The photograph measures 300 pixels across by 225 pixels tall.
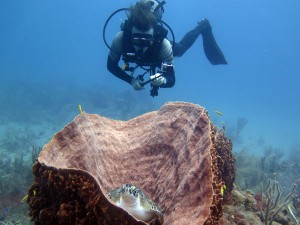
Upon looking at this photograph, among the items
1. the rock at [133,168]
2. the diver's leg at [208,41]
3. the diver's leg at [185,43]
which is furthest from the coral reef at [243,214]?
the diver's leg at [208,41]

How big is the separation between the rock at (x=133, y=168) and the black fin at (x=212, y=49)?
9204 mm

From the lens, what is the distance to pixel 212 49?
41.9 feet

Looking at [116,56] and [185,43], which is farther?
[185,43]

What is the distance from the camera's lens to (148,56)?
21.4 ft

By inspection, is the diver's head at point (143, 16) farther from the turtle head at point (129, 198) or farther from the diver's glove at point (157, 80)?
the turtle head at point (129, 198)

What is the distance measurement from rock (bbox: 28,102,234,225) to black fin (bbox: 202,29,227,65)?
9204mm

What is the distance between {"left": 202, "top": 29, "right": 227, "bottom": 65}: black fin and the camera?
12.7 m

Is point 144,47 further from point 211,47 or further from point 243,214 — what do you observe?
point 211,47

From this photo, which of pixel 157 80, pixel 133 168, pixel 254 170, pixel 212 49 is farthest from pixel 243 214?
pixel 212 49

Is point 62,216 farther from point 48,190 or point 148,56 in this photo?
point 148,56

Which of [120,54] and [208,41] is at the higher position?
[208,41]

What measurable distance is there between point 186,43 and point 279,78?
4263 inches

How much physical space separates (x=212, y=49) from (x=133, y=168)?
1005 cm

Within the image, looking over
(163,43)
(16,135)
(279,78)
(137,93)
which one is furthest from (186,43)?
(279,78)
